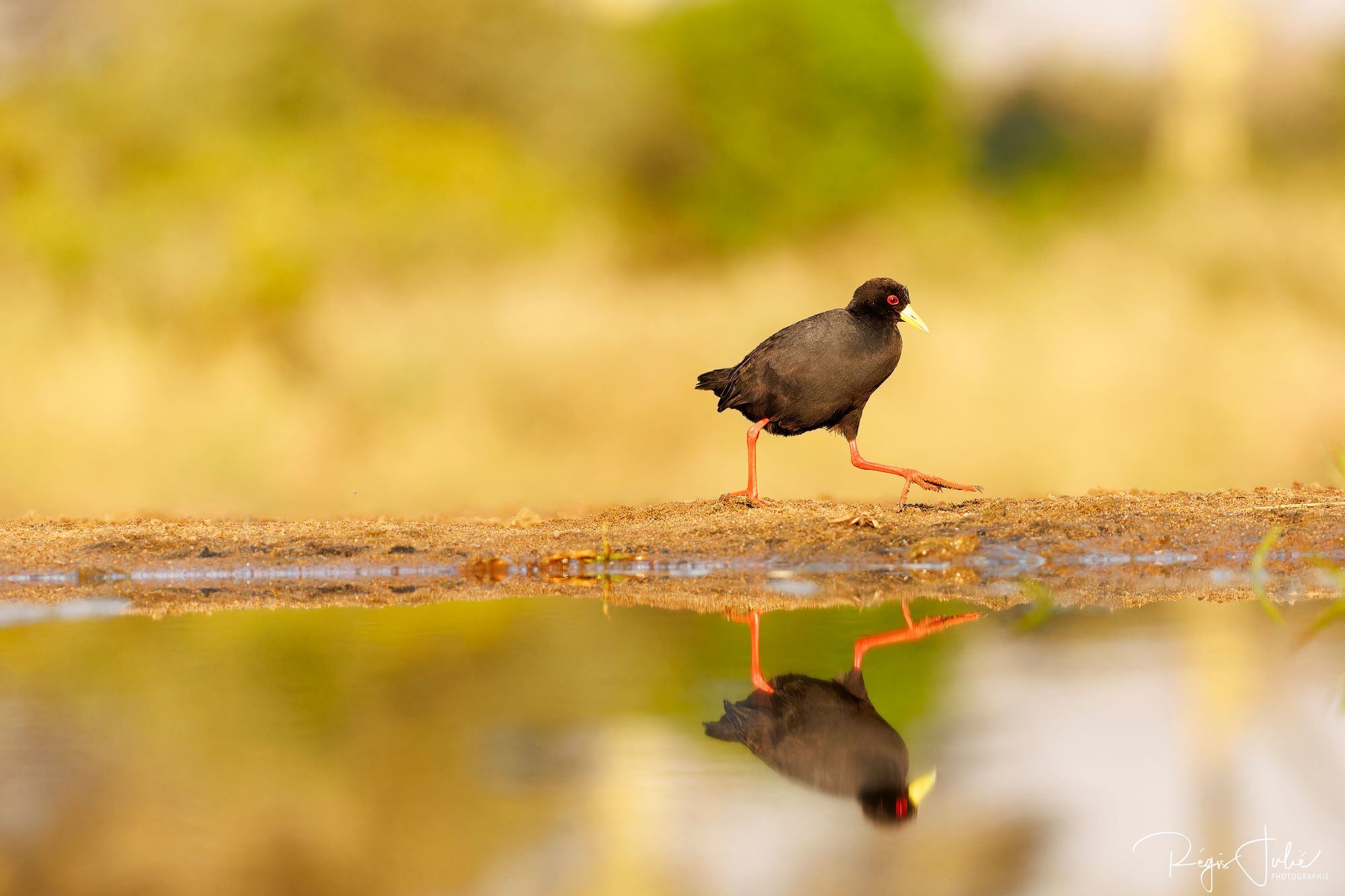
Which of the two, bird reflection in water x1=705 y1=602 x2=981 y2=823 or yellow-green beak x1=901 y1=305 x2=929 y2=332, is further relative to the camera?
yellow-green beak x1=901 y1=305 x2=929 y2=332

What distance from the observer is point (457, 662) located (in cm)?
585

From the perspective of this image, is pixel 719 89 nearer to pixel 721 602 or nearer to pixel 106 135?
pixel 106 135

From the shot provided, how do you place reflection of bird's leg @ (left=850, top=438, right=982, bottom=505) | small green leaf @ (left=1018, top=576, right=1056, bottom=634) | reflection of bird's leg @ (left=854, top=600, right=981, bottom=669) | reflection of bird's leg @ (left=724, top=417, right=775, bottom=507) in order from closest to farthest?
reflection of bird's leg @ (left=854, top=600, right=981, bottom=669) < small green leaf @ (left=1018, top=576, right=1056, bottom=634) < reflection of bird's leg @ (left=850, top=438, right=982, bottom=505) < reflection of bird's leg @ (left=724, top=417, right=775, bottom=507)

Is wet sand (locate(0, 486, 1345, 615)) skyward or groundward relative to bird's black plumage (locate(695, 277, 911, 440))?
groundward

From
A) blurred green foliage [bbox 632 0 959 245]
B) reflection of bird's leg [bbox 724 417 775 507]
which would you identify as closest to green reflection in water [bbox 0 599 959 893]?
reflection of bird's leg [bbox 724 417 775 507]

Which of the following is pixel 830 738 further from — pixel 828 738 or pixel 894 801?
pixel 894 801

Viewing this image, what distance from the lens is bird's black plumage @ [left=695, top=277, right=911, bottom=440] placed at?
9.46 m

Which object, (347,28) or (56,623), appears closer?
(56,623)

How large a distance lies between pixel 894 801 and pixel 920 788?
14 centimetres

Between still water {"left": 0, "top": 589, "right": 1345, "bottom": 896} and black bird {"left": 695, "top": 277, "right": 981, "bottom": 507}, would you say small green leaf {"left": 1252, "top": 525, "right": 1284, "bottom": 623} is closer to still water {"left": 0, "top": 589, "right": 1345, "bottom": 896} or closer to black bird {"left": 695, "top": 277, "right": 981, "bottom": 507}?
still water {"left": 0, "top": 589, "right": 1345, "bottom": 896}

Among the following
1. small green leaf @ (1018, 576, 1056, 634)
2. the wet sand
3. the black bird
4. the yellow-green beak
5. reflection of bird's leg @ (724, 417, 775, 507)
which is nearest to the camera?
small green leaf @ (1018, 576, 1056, 634)

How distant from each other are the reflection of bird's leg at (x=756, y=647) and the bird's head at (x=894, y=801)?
110 centimetres

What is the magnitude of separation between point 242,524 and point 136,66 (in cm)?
670

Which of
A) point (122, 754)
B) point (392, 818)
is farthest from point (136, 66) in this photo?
point (392, 818)
